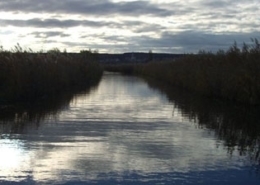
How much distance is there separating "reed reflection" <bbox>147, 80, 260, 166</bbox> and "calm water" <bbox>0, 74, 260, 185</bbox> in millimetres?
29

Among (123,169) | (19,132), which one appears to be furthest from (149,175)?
(19,132)

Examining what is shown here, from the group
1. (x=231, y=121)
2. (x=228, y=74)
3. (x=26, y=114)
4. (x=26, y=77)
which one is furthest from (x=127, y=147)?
(x=228, y=74)

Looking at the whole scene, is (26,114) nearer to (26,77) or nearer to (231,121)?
(26,77)

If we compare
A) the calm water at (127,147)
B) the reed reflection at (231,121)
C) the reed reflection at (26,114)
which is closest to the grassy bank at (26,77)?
the reed reflection at (26,114)

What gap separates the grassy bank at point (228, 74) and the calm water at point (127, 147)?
13.1 feet

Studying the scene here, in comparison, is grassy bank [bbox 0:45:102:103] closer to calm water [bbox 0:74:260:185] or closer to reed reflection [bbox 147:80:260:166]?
calm water [bbox 0:74:260:185]

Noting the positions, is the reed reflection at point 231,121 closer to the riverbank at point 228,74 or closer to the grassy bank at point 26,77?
the riverbank at point 228,74

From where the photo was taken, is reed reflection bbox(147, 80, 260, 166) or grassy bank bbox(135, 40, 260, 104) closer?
reed reflection bbox(147, 80, 260, 166)

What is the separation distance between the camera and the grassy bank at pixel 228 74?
25.7m

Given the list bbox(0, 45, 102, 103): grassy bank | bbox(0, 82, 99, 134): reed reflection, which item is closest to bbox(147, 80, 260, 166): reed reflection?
bbox(0, 82, 99, 134): reed reflection

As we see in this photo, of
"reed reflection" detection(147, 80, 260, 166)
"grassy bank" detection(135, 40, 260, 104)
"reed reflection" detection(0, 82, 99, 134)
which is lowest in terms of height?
"reed reflection" detection(0, 82, 99, 134)

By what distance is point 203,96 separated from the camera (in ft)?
108

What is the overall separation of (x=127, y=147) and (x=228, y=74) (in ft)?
56.0

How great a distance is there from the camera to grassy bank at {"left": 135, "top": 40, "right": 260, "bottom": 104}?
84.4 feet
